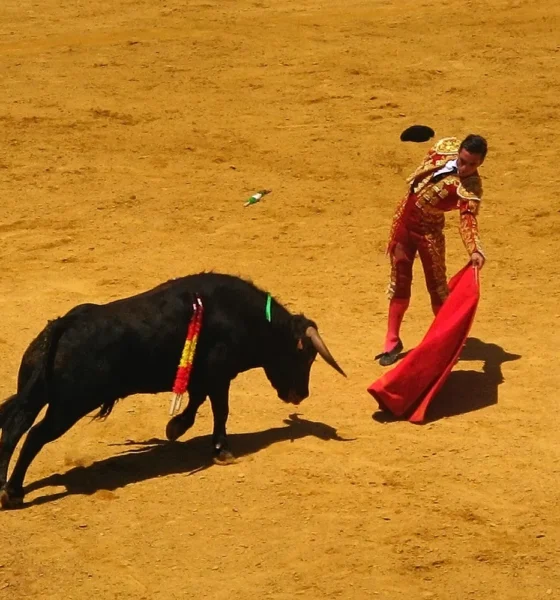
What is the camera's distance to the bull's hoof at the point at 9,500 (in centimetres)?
768

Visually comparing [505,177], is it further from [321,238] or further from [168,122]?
[168,122]

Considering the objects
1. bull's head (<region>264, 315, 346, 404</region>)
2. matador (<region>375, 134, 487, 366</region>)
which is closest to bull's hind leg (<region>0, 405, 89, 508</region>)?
bull's head (<region>264, 315, 346, 404</region>)

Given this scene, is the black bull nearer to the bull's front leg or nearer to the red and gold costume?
the bull's front leg

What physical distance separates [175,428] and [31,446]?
0.97m

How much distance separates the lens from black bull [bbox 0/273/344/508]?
7.71 meters

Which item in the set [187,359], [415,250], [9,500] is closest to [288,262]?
[415,250]

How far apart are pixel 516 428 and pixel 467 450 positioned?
17.4 inches

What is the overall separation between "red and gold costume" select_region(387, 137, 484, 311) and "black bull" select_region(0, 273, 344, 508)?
1.20 metres

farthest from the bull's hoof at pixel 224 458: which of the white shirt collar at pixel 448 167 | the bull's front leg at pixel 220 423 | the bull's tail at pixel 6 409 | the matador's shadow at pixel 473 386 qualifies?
the white shirt collar at pixel 448 167

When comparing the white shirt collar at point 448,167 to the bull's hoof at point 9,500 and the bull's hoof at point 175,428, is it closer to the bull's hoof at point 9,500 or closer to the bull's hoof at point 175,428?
the bull's hoof at point 175,428

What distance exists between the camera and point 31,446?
7.72m

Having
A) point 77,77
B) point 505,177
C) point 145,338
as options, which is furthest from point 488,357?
point 77,77

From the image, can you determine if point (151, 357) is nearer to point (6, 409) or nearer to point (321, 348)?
point (6, 409)

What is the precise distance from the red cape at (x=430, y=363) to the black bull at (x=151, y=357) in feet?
1.69
